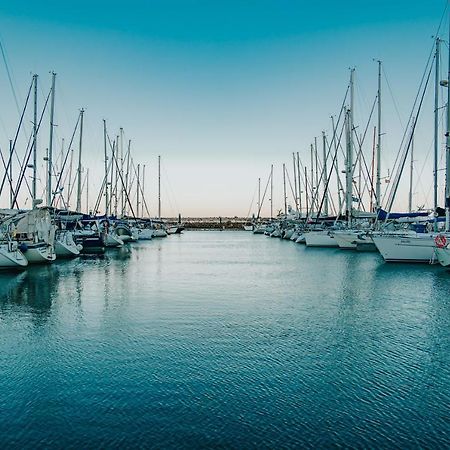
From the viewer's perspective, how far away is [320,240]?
53.7m

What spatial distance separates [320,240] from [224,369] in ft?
147

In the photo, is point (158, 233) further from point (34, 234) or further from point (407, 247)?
point (407, 247)

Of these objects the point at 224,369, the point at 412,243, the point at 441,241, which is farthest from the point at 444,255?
the point at 224,369

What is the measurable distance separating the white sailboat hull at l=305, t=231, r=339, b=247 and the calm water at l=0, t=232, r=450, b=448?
104 ft

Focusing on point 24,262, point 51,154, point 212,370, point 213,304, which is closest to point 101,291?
point 213,304

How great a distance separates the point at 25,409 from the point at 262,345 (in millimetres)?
5929

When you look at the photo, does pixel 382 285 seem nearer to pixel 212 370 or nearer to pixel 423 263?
pixel 423 263

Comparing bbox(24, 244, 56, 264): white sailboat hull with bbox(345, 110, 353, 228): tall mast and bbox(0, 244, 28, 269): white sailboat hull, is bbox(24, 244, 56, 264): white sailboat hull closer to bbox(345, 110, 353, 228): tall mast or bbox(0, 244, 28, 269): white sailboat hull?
bbox(0, 244, 28, 269): white sailboat hull

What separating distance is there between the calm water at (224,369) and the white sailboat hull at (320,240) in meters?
31.6

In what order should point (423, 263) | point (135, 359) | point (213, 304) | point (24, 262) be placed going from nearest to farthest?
point (135, 359)
point (213, 304)
point (24, 262)
point (423, 263)

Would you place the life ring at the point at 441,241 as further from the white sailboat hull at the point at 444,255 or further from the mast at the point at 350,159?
the mast at the point at 350,159

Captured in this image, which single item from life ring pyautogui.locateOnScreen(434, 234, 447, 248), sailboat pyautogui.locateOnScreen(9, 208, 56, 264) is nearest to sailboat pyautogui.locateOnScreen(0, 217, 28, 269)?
sailboat pyautogui.locateOnScreen(9, 208, 56, 264)

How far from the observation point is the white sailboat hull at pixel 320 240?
5259cm

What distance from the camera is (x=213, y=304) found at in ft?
60.0
